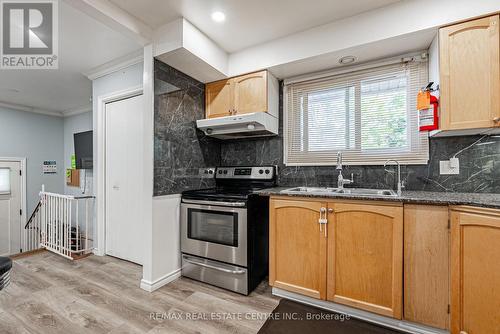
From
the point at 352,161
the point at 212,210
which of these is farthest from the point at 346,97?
the point at 212,210

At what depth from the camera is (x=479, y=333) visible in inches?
52.8

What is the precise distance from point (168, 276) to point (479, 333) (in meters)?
2.41

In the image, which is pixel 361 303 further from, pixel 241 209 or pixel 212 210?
pixel 212 210

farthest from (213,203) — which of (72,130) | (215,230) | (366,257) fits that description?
(72,130)

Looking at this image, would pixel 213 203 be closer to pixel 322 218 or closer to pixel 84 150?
pixel 322 218

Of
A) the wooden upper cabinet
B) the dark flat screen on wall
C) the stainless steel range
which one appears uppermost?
the wooden upper cabinet

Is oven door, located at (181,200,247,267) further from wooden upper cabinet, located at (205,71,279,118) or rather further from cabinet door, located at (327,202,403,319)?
wooden upper cabinet, located at (205,71,279,118)

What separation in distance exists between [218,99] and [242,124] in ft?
1.77

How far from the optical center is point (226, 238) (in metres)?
2.17

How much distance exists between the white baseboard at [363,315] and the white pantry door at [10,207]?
5.74 metres

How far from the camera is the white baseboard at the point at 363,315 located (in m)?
1.58

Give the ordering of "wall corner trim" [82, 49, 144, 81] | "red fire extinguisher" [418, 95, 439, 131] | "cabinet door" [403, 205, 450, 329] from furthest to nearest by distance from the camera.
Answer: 1. "wall corner trim" [82, 49, 144, 81]
2. "red fire extinguisher" [418, 95, 439, 131]
3. "cabinet door" [403, 205, 450, 329]

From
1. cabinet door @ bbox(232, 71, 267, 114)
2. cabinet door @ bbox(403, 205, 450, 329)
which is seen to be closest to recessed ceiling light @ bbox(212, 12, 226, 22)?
cabinet door @ bbox(232, 71, 267, 114)

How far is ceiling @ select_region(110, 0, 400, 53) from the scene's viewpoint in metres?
1.84
